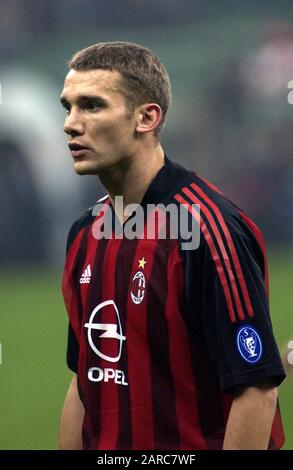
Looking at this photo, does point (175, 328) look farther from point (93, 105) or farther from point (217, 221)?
point (93, 105)

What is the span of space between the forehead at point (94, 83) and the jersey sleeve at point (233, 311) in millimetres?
564

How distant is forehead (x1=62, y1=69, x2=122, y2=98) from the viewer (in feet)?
12.1

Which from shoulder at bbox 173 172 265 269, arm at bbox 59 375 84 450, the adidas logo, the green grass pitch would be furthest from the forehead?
the green grass pitch

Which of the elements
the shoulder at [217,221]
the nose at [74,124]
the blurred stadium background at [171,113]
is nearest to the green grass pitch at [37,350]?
the blurred stadium background at [171,113]

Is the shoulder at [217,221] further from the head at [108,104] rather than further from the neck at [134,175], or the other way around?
the head at [108,104]

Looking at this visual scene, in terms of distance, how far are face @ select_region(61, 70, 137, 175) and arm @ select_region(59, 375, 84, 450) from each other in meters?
0.79

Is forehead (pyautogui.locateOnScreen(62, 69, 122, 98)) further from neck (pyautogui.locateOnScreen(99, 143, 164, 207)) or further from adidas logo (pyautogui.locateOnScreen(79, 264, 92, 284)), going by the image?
adidas logo (pyautogui.locateOnScreen(79, 264, 92, 284))

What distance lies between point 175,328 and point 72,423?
2.12 feet

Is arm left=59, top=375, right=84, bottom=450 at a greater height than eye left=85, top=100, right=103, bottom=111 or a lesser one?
lesser

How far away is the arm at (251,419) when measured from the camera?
3.36 m
